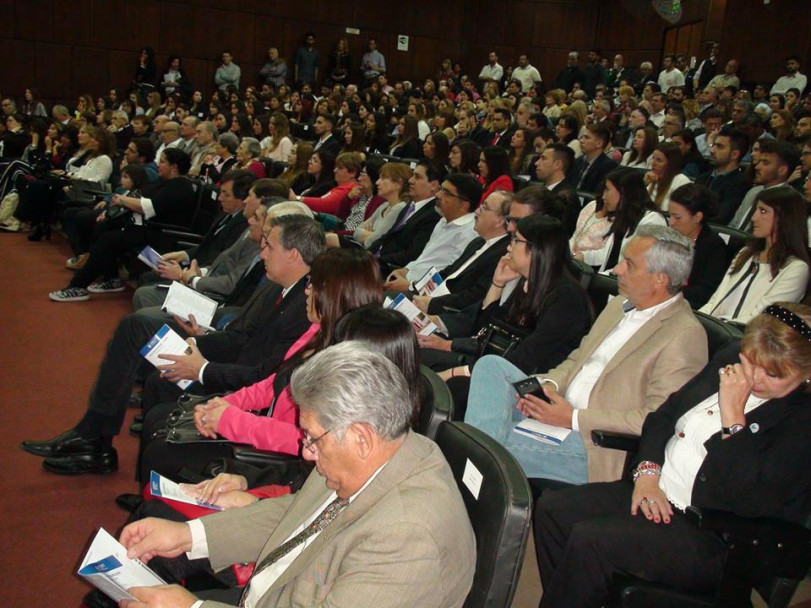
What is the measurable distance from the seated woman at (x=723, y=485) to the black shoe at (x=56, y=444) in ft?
6.51

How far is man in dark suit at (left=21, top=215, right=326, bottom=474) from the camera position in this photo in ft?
8.73

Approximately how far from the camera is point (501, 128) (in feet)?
29.0

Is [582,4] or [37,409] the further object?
[582,4]

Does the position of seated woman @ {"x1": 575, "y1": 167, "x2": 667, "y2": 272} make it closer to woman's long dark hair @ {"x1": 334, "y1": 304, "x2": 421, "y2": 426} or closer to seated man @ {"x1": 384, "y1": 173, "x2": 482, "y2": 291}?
seated man @ {"x1": 384, "y1": 173, "x2": 482, "y2": 291}

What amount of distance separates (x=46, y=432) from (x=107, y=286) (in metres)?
2.49

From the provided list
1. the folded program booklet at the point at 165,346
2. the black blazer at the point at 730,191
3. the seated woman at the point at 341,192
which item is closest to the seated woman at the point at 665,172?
the black blazer at the point at 730,191

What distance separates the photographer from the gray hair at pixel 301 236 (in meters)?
2.83

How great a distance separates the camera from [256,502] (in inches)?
68.5

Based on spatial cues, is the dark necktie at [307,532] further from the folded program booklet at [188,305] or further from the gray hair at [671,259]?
the folded program booklet at [188,305]

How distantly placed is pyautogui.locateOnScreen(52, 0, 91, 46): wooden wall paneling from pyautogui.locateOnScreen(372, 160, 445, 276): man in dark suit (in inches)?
441

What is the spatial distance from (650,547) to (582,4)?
17525 millimetres

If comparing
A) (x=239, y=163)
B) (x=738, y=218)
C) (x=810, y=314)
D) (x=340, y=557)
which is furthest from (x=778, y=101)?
(x=340, y=557)

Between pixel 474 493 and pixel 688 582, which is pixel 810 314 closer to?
pixel 688 582

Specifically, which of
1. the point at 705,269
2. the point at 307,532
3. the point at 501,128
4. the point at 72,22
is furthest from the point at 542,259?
the point at 72,22
